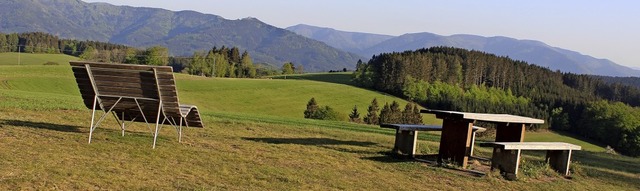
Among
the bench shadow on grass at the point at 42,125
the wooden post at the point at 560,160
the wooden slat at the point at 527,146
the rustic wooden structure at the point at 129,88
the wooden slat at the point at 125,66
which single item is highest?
the wooden slat at the point at 125,66

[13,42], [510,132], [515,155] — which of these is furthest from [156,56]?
[515,155]

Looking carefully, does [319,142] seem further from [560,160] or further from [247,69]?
[247,69]

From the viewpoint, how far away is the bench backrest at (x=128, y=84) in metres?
8.89

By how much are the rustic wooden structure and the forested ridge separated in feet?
273

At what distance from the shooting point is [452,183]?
883 cm

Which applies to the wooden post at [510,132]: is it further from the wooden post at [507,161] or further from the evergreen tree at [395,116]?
the evergreen tree at [395,116]

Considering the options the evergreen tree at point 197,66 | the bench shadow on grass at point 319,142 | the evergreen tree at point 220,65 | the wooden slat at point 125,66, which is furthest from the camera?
the evergreen tree at point 220,65

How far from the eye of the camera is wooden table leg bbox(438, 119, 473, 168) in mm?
10711

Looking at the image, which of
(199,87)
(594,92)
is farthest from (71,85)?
(594,92)

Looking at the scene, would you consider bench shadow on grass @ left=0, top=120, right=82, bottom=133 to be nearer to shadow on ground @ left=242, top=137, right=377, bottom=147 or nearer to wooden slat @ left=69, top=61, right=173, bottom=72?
wooden slat @ left=69, top=61, right=173, bottom=72

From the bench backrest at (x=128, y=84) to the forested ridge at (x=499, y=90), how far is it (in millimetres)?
83336

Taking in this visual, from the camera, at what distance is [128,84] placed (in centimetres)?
919

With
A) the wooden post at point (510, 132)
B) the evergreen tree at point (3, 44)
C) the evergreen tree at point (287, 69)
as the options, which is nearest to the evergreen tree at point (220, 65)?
the evergreen tree at point (287, 69)

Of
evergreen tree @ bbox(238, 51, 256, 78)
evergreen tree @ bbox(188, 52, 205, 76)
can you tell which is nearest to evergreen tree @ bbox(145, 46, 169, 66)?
evergreen tree @ bbox(188, 52, 205, 76)
